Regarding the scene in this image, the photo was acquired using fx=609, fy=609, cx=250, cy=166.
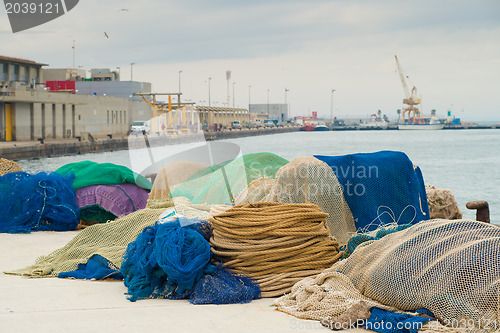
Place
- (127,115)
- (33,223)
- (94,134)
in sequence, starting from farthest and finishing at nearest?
(127,115) < (94,134) < (33,223)

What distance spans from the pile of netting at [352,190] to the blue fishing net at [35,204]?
2.77 m

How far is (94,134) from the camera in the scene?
2147 inches

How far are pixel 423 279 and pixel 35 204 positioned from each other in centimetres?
541

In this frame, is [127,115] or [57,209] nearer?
[57,209]

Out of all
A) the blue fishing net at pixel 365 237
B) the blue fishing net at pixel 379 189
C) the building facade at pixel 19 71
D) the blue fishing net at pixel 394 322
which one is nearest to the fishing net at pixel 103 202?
the blue fishing net at pixel 379 189

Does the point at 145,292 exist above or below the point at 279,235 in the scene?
below

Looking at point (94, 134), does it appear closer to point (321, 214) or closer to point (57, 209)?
point (57, 209)

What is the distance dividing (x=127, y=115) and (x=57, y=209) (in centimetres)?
5753

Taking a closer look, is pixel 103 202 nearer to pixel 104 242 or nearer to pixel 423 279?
pixel 104 242

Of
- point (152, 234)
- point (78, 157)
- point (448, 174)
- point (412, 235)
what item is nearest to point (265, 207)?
point (152, 234)

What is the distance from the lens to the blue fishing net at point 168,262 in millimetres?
4219

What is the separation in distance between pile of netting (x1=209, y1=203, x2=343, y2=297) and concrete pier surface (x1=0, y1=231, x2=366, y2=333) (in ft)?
0.80

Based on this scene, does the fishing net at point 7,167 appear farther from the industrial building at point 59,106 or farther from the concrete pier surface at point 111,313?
the industrial building at point 59,106

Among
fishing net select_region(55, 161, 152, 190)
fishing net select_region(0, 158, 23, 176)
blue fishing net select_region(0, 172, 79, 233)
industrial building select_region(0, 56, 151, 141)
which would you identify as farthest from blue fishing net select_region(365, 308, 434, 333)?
industrial building select_region(0, 56, 151, 141)
